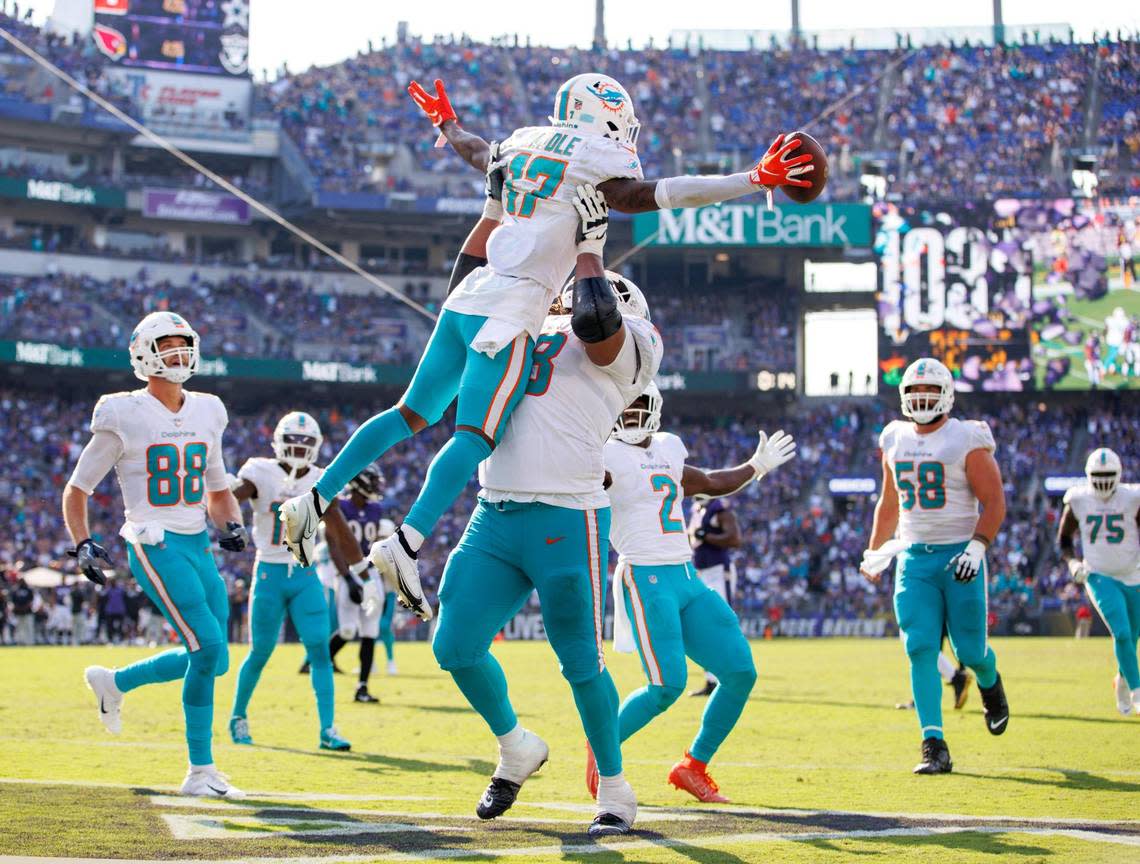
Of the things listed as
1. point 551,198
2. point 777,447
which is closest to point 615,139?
point 551,198

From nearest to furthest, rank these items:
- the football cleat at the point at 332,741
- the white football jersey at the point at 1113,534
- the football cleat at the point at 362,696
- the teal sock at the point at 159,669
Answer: the teal sock at the point at 159,669
the football cleat at the point at 332,741
the white football jersey at the point at 1113,534
the football cleat at the point at 362,696

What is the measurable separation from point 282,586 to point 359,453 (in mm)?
5436

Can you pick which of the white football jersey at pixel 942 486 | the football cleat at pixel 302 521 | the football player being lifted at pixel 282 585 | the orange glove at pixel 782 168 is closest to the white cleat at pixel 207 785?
the football cleat at pixel 302 521

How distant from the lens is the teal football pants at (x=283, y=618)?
10.8 meters

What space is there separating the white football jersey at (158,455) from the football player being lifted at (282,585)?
1.88 meters

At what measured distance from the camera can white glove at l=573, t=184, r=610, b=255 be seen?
605 cm

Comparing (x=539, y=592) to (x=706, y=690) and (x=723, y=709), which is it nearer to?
(x=723, y=709)

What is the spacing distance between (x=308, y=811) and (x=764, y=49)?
45.8 m

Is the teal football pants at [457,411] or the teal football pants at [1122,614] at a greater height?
the teal football pants at [457,411]

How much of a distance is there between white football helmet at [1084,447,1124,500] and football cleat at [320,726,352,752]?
291 inches

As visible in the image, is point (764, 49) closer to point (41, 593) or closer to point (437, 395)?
point (41, 593)

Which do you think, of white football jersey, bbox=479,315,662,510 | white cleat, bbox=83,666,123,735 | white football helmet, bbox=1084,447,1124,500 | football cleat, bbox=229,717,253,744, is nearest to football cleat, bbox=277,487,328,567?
white football jersey, bbox=479,315,662,510

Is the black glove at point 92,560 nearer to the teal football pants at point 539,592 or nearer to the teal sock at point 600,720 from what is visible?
the teal football pants at point 539,592

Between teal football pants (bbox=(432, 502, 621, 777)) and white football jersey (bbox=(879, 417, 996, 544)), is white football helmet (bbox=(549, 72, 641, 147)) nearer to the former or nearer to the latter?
teal football pants (bbox=(432, 502, 621, 777))
